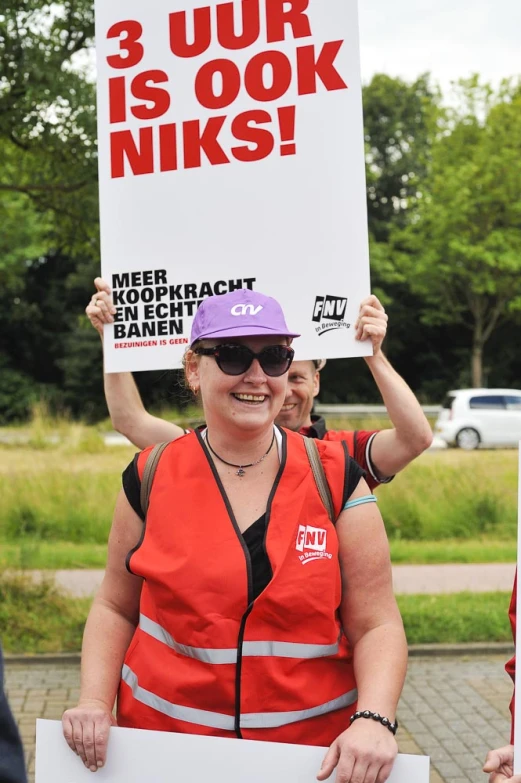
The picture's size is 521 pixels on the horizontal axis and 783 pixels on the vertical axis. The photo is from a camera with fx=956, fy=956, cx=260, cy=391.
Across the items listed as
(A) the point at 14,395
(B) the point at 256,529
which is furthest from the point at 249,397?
(A) the point at 14,395

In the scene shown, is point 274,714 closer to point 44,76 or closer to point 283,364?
point 283,364

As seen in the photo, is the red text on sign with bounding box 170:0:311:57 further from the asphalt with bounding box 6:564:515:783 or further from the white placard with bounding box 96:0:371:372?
the asphalt with bounding box 6:564:515:783

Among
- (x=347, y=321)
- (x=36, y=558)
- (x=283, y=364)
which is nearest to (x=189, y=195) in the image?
(x=347, y=321)

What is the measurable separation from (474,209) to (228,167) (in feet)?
108

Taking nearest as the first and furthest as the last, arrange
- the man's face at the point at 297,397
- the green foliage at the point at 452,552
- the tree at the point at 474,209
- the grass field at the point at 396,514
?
the man's face at the point at 297,397
the green foliage at the point at 452,552
the grass field at the point at 396,514
the tree at the point at 474,209

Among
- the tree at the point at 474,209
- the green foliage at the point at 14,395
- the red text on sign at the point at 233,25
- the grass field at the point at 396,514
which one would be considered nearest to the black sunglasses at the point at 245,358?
the red text on sign at the point at 233,25

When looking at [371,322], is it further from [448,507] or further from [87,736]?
[448,507]

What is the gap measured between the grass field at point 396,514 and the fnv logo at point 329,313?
661 cm

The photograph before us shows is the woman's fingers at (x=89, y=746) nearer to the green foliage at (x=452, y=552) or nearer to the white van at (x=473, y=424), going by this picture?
the green foliage at (x=452, y=552)

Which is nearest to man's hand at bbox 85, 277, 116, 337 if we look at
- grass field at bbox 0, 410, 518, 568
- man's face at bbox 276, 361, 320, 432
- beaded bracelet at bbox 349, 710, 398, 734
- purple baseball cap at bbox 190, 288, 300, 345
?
man's face at bbox 276, 361, 320, 432

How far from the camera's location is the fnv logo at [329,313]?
2906mm

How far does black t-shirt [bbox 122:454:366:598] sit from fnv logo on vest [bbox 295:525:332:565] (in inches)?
3.3

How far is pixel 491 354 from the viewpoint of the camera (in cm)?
4491

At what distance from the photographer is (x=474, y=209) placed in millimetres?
34531
